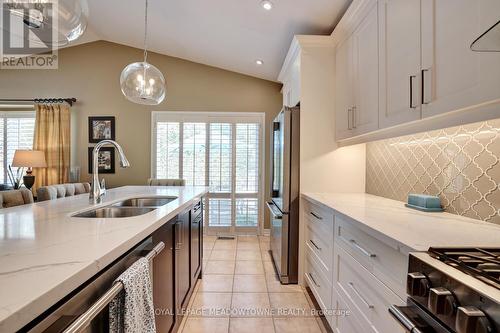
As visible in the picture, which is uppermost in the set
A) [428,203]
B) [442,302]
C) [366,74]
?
[366,74]

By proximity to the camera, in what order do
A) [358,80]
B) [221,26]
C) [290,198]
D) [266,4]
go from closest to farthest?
[358,80]
[266,4]
[290,198]
[221,26]

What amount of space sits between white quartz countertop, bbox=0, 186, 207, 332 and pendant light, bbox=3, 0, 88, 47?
104 cm

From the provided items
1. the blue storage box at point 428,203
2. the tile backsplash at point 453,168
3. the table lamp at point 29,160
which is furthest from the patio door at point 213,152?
the blue storage box at point 428,203

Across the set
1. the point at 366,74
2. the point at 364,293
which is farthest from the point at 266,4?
the point at 364,293

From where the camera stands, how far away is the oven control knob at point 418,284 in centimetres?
78

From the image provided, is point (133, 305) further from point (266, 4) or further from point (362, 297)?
point (266, 4)

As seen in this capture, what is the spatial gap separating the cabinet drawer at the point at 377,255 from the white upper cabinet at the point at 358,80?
0.78m

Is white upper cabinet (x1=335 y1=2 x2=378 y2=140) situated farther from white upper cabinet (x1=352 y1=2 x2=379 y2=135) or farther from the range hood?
the range hood

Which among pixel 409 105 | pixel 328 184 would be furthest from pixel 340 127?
pixel 409 105

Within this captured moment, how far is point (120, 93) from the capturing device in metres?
4.62

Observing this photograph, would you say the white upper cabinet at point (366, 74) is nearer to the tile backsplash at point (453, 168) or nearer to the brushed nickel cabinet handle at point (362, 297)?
the tile backsplash at point (453, 168)

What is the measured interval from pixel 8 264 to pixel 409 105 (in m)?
1.75

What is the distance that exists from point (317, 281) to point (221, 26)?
2.91 metres

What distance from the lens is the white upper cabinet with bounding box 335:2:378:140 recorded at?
185cm
